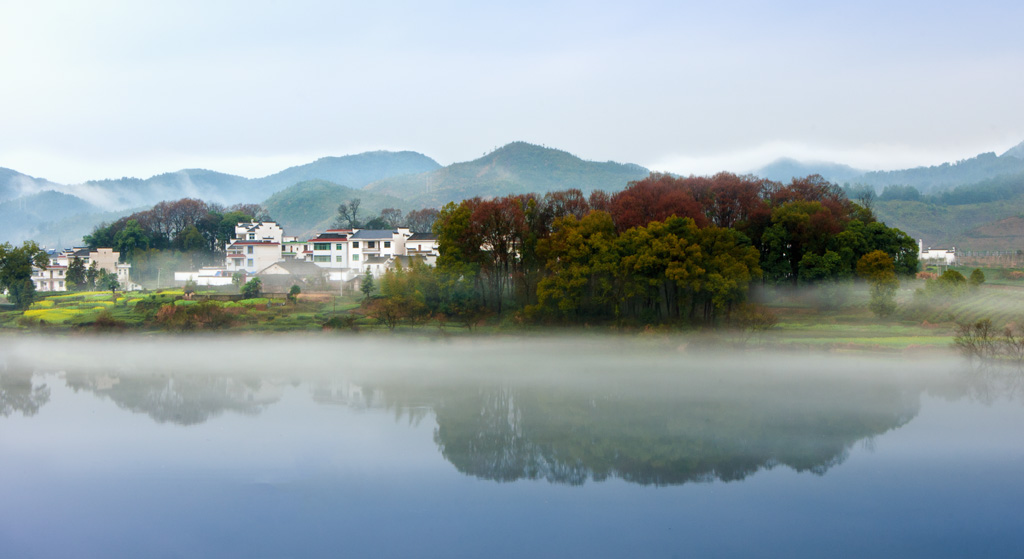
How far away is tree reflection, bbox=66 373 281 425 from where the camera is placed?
42.1 feet

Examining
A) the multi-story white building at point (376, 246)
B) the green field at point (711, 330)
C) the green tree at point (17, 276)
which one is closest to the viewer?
the green field at point (711, 330)

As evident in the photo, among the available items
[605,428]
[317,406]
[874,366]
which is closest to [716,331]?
[874,366]

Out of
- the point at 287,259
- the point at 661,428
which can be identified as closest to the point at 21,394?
the point at 661,428

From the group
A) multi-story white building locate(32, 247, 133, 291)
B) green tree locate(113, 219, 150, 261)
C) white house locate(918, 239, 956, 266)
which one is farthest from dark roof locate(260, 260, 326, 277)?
white house locate(918, 239, 956, 266)

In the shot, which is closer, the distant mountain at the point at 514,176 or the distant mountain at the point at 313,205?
the distant mountain at the point at 313,205

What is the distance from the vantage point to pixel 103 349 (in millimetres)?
20422

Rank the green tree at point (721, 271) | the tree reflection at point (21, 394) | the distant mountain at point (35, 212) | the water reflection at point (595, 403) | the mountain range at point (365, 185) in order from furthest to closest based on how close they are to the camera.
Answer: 1. the distant mountain at point (35, 212)
2. the mountain range at point (365, 185)
3. the green tree at point (721, 271)
4. the tree reflection at point (21, 394)
5. the water reflection at point (595, 403)

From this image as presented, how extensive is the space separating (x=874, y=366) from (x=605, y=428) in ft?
27.9

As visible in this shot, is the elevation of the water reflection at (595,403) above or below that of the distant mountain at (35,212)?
below

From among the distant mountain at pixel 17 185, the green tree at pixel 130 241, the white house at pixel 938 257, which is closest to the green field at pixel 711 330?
the green tree at pixel 130 241

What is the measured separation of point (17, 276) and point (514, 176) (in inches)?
3296

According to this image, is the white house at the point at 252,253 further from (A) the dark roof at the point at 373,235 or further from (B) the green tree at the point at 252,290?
(B) the green tree at the point at 252,290

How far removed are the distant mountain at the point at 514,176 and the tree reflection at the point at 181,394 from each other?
78.0 metres

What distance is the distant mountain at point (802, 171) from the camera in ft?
466
